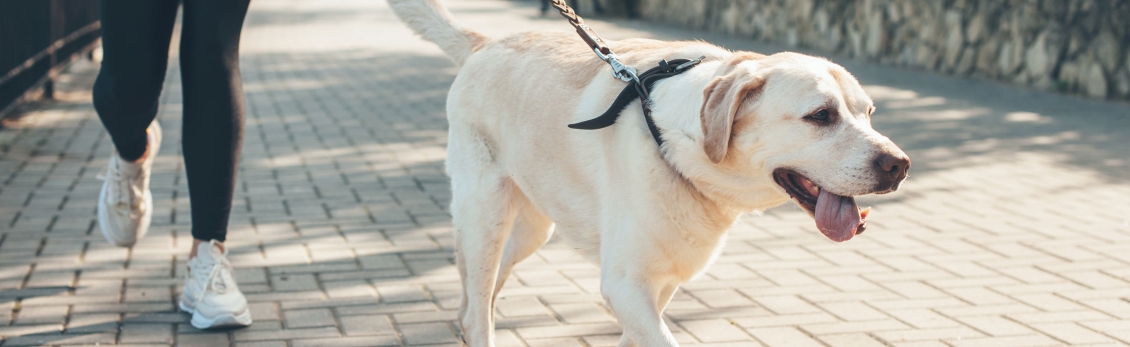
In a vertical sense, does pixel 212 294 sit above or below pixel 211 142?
below

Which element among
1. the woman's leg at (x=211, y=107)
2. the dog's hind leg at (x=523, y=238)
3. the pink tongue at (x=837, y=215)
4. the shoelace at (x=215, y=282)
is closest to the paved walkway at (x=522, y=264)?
the shoelace at (x=215, y=282)

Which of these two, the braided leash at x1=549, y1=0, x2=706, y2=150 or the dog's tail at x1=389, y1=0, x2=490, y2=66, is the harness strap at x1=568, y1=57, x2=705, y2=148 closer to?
the braided leash at x1=549, y1=0, x2=706, y2=150

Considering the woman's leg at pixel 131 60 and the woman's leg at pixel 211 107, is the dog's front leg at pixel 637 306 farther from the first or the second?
the woman's leg at pixel 131 60

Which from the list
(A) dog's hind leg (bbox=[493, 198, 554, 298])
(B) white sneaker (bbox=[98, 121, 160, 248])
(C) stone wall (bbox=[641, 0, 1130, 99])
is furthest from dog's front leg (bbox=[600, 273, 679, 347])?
(C) stone wall (bbox=[641, 0, 1130, 99])

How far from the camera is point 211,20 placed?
3281 millimetres

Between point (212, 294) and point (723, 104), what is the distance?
191 cm

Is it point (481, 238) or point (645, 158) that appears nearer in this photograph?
point (645, 158)

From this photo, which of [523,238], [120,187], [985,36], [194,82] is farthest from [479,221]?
[985,36]

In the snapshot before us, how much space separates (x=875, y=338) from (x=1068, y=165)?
4.03 meters

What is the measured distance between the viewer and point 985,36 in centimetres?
1099

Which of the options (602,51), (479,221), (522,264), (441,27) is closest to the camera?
(602,51)

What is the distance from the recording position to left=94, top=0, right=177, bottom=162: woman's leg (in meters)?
3.24

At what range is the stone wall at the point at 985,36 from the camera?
9594mm

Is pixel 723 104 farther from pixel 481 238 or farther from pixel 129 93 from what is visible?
pixel 129 93
